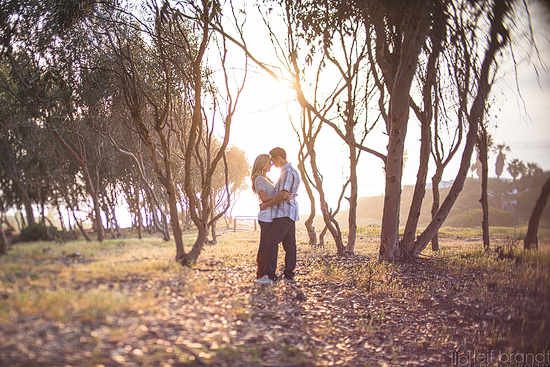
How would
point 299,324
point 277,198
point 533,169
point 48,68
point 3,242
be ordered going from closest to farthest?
1. point 3,242
2. point 299,324
3. point 533,169
4. point 48,68
5. point 277,198

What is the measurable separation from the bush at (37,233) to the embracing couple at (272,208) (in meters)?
3.06

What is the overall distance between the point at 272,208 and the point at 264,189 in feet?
1.19

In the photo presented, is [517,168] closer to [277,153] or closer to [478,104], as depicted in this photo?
[478,104]

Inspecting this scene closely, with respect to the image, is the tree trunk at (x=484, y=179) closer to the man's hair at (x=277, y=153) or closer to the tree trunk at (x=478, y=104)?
the tree trunk at (x=478, y=104)

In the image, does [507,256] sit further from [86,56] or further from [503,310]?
[86,56]

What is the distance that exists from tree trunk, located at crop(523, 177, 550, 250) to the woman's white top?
3.72 meters

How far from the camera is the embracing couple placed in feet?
18.5

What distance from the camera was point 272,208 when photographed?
5.73 metres

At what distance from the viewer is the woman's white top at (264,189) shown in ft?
18.7

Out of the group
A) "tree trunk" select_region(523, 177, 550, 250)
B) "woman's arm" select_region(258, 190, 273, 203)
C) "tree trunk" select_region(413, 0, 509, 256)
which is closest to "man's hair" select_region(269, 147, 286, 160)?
"woman's arm" select_region(258, 190, 273, 203)

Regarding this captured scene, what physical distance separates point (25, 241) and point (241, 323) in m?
2.27

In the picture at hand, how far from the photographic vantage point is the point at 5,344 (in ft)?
6.43

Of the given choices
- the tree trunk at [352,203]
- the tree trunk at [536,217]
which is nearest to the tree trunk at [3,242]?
the tree trunk at [536,217]

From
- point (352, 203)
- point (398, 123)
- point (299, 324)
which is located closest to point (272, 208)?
point (299, 324)
